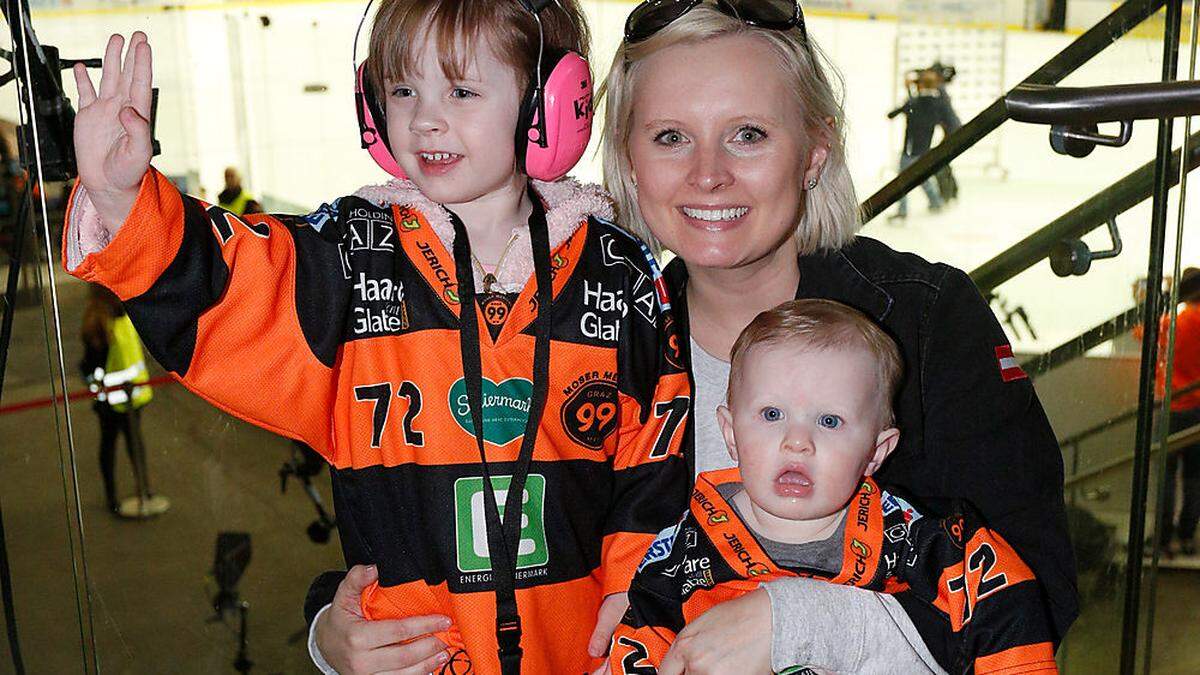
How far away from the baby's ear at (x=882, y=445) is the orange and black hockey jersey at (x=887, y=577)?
0.03 m

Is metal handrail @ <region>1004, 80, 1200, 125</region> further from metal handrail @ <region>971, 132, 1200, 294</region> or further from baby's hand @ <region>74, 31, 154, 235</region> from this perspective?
metal handrail @ <region>971, 132, 1200, 294</region>

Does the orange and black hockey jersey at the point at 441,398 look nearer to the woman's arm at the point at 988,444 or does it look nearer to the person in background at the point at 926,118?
the woman's arm at the point at 988,444

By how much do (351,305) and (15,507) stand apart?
5.67ft

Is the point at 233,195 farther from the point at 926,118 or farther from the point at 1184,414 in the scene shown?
the point at 1184,414

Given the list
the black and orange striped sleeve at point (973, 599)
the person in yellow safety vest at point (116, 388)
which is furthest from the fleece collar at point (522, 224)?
the person in yellow safety vest at point (116, 388)

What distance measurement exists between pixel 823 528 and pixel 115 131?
1.00 m

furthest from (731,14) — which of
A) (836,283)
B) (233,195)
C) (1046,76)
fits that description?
(233,195)

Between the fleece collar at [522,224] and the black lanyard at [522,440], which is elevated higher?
the fleece collar at [522,224]

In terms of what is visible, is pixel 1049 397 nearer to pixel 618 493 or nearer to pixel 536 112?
pixel 618 493

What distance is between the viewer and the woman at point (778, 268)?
66.1 inches

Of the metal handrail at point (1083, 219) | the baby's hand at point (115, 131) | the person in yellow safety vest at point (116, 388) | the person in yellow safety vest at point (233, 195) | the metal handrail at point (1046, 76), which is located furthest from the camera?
the person in yellow safety vest at point (233, 195)

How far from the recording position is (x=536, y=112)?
1.54 m

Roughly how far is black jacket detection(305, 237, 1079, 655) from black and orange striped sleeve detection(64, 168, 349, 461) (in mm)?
400

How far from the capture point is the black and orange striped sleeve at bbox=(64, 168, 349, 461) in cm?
129
